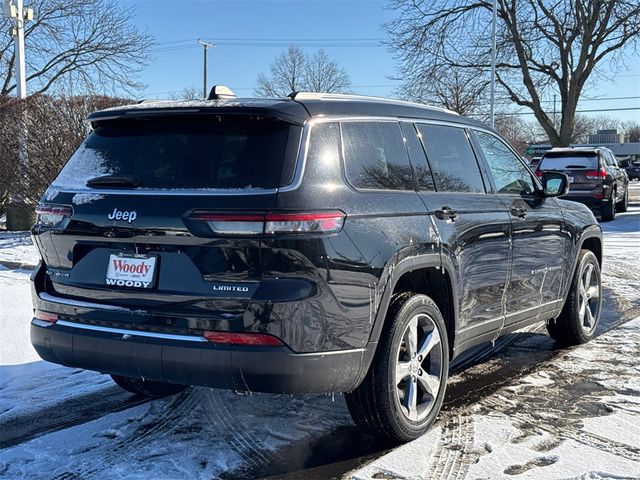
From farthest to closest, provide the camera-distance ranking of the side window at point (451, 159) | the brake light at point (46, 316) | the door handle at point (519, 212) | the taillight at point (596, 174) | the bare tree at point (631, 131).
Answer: the bare tree at point (631, 131) < the taillight at point (596, 174) < the door handle at point (519, 212) < the side window at point (451, 159) < the brake light at point (46, 316)

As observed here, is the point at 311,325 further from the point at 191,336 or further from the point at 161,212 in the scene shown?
the point at 161,212

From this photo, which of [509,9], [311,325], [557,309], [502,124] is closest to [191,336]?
[311,325]

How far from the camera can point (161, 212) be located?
3.08 metres

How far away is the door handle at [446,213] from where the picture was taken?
3.81 meters

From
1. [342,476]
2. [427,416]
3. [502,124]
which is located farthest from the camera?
[502,124]

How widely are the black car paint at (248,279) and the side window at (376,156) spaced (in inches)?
2.9

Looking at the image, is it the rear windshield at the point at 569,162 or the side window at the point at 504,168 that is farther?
the rear windshield at the point at 569,162

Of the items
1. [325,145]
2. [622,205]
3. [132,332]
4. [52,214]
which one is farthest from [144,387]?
[622,205]

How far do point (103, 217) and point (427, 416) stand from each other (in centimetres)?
206

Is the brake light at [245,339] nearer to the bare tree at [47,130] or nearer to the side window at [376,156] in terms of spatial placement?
the side window at [376,156]

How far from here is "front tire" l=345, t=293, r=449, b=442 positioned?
11.1ft

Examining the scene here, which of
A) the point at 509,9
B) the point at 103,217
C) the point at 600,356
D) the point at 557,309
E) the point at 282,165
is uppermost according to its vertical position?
the point at 509,9

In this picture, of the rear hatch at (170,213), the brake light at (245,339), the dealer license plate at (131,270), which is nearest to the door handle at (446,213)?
the rear hatch at (170,213)

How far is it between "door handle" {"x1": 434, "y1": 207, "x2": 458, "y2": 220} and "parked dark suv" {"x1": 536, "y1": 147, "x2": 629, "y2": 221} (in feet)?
41.7
